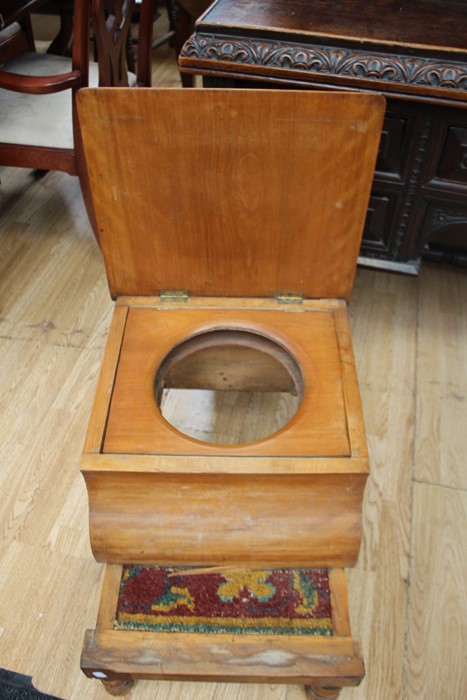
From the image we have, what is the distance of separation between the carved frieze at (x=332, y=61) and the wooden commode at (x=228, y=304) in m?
0.34

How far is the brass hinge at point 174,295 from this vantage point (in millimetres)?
1106

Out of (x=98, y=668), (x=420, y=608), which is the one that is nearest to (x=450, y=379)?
(x=420, y=608)

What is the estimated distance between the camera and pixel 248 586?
3.19 feet

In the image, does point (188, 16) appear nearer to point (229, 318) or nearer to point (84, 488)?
point (229, 318)

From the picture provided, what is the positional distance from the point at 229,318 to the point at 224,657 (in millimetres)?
560

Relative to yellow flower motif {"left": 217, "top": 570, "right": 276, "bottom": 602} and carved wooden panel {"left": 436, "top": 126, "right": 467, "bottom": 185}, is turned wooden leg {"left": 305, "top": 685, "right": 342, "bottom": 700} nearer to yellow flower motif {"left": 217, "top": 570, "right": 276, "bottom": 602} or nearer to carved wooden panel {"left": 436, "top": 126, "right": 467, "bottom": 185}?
yellow flower motif {"left": 217, "top": 570, "right": 276, "bottom": 602}

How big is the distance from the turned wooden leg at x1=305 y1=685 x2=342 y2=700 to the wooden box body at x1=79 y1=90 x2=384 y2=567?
8.4 inches

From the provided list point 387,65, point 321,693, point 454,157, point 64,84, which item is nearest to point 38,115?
point 64,84

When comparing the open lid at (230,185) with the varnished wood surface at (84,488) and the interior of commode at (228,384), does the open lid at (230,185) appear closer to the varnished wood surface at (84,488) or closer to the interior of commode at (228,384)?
the interior of commode at (228,384)

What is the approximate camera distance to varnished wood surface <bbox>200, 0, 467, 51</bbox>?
1197mm

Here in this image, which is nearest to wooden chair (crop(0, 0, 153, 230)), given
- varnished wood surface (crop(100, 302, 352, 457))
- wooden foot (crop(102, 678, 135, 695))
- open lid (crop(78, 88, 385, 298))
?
open lid (crop(78, 88, 385, 298))

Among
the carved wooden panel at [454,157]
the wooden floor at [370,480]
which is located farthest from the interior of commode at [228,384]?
the carved wooden panel at [454,157]

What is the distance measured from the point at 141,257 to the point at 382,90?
23.6 inches

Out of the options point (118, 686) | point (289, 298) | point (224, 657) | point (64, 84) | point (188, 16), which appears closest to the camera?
point (224, 657)
